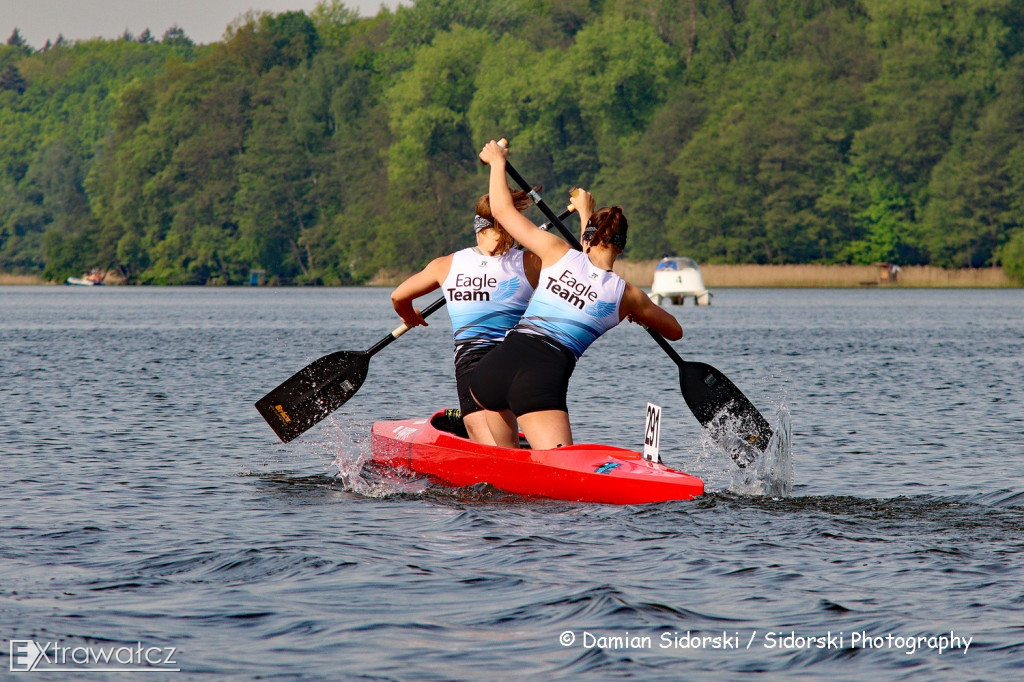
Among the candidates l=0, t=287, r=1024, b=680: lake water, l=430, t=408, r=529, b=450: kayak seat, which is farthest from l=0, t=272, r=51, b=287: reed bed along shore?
l=430, t=408, r=529, b=450: kayak seat

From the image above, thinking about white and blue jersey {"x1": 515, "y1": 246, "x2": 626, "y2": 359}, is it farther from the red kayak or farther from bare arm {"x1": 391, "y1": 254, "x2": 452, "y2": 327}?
bare arm {"x1": 391, "y1": 254, "x2": 452, "y2": 327}

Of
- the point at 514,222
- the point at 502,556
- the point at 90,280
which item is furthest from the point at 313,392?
the point at 90,280

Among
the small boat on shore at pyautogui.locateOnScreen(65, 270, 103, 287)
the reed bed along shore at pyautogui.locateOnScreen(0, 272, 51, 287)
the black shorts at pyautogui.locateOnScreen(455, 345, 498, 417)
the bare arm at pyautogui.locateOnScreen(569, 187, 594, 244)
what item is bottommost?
the reed bed along shore at pyautogui.locateOnScreen(0, 272, 51, 287)

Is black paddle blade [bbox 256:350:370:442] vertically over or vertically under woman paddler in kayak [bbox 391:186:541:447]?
under

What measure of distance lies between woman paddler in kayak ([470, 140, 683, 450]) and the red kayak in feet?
0.52

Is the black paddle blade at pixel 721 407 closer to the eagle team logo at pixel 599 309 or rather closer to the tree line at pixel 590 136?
the eagle team logo at pixel 599 309

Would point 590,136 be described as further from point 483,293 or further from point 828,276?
point 483,293

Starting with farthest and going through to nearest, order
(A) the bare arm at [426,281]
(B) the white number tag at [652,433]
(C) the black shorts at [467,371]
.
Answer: (C) the black shorts at [467,371] → (A) the bare arm at [426,281] → (B) the white number tag at [652,433]

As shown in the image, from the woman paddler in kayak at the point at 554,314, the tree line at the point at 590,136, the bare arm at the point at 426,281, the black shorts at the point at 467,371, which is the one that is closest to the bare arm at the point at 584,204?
the woman paddler in kayak at the point at 554,314

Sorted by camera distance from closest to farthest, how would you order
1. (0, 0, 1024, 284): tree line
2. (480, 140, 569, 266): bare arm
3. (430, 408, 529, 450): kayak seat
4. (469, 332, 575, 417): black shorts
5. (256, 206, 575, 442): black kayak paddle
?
1. (480, 140, 569, 266): bare arm
2. (469, 332, 575, 417): black shorts
3. (430, 408, 529, 450): kayak seat
4. (256, 206, 575, 442): black kayak paddle
5. (0, 0, 1024, 284): tree line

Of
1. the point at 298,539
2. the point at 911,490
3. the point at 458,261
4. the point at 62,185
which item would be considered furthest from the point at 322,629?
the point at 62,185

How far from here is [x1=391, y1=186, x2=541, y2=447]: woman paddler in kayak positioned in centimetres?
945

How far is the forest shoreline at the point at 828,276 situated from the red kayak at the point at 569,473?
62.9 meters

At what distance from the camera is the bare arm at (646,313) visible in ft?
29.5
